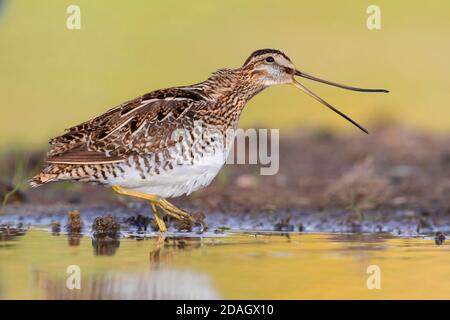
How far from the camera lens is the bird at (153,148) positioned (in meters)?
9.31

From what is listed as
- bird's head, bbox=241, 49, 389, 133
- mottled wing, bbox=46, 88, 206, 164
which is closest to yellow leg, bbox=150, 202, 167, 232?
mottled wing, bbox=46, 88, 206, 164

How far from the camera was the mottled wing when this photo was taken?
30.8ft

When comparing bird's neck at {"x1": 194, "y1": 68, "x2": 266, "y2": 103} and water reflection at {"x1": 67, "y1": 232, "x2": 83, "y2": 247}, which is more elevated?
bird's neck at {"x1": 194, "y1": 68, "x2": 266, "y2": 103}

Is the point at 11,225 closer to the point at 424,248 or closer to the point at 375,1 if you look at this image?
the point at 424,248

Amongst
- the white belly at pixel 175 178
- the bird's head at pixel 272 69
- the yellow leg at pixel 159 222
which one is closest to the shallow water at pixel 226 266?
the yellow leg at pixel 159 222

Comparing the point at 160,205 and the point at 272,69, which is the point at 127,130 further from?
the point at 272,69

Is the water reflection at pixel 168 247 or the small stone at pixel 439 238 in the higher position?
the small stone at pixel 439 238

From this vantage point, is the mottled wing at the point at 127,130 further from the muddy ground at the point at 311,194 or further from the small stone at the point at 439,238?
the small stone at the point at 439,238

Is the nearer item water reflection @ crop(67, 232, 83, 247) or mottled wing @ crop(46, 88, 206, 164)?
water reflection @ crop(67, 232, 83, 247)

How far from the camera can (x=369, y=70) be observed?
18641 mm

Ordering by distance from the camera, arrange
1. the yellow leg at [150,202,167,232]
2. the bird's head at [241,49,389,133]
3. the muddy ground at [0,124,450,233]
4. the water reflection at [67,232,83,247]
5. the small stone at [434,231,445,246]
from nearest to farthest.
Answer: the water reflection at [67,232,83,247], the small stone at [434,231,445,246], the yellow leg at [150,202,167,232], the bird's head at [241,49,389,133], the muddy ground at [0,124,450,233]

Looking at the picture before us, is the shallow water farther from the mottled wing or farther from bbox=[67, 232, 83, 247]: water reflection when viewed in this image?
the mottled wing

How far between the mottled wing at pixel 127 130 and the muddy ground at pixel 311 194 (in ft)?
3.97

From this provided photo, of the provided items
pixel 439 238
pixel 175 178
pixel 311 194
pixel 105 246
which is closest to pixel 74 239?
pixel 105 246
